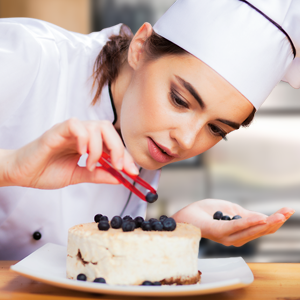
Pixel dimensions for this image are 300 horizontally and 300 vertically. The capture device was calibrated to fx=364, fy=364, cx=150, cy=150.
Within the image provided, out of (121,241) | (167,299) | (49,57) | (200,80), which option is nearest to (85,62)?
(49,57)

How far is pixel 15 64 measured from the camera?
109cm

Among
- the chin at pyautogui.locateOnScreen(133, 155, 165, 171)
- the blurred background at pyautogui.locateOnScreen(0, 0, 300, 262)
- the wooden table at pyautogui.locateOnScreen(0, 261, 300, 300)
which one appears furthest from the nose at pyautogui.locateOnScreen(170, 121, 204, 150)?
the blurred background at pyautogui.locateOnScreen(0, 0, 300, 262)

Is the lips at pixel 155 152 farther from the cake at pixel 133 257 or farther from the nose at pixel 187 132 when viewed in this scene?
the cake at pixel 133 257

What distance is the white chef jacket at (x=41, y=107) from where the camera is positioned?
1.12 meters

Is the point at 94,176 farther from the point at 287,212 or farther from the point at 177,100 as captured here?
the point at 287,212

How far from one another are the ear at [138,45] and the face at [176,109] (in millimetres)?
59

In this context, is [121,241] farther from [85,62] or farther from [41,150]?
[85,62]

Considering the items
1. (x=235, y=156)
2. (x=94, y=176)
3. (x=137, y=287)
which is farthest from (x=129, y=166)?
(x=235, y=156)

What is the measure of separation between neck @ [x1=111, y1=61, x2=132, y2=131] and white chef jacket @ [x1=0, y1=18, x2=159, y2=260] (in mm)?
31

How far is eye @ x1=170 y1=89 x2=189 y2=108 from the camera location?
95 centimetres

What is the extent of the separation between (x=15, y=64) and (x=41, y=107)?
17 cm

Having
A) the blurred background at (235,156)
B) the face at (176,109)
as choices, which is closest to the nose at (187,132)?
the face at (176,109)

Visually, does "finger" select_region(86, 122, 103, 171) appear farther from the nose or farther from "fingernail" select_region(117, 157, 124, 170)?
the nose

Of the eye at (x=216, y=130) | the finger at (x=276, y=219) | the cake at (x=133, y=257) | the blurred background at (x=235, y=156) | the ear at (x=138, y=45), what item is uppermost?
the ear at (x=138, y=45)
